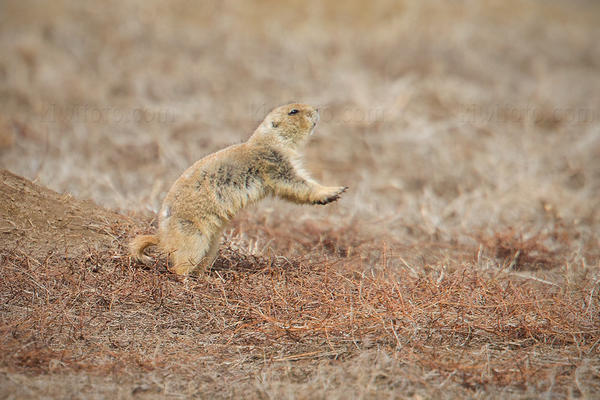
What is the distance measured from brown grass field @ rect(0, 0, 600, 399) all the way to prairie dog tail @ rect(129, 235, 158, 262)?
0.31 ft

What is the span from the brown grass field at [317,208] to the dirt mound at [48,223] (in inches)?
0.7

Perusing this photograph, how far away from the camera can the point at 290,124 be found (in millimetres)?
4777

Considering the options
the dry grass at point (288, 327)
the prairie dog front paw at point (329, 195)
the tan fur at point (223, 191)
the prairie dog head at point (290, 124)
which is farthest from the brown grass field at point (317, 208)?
the prairie dog head at point (290, 124)

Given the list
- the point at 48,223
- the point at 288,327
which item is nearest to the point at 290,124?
the point at 288,327

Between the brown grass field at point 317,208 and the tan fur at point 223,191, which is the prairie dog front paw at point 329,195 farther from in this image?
the brown grass field at point 317,208

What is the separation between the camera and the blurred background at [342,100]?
7277 millimetres

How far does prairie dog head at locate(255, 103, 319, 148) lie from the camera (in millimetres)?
4723

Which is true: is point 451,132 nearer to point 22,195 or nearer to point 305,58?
point 305,58

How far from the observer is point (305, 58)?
492 inches

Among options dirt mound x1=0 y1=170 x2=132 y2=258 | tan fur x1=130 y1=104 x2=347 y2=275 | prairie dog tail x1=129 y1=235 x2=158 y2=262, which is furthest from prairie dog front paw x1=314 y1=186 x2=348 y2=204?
dirt mound x1=0 y1=170 x2=132 y2=258

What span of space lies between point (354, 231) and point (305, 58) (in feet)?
24.7

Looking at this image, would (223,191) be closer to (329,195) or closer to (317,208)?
(329,195)

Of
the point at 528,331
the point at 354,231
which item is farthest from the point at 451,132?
the point at 528,331

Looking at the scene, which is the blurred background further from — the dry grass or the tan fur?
the dry grass
